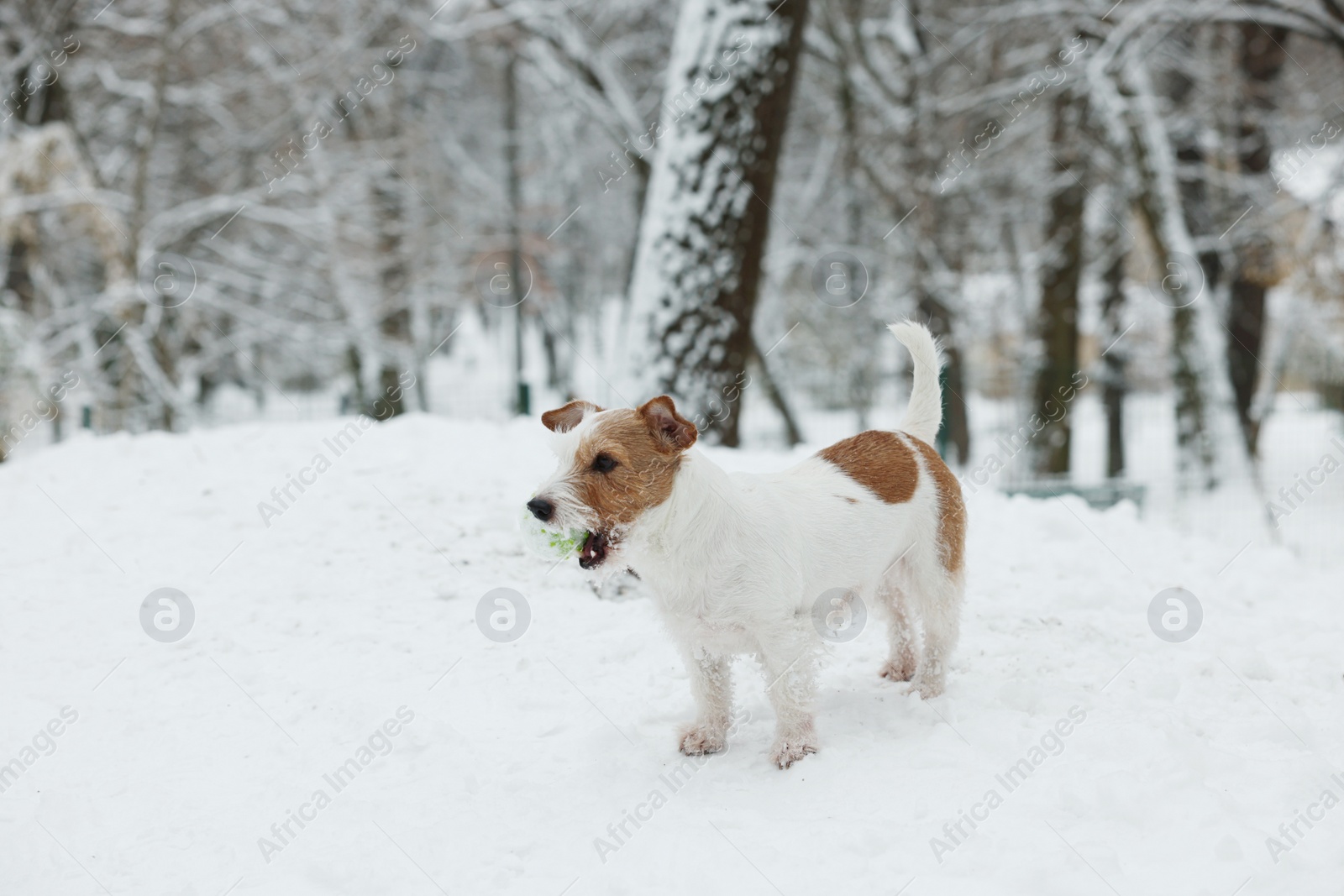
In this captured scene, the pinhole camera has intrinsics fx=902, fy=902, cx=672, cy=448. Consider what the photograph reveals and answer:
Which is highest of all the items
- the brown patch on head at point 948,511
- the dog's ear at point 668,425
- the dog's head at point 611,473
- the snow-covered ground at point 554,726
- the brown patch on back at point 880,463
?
the dog's ear at point 668,425

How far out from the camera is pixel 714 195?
273 inches

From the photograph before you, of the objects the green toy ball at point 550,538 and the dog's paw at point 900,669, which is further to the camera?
the dog's paw at point 900,669

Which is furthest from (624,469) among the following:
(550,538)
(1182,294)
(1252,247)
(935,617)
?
(1252,247)

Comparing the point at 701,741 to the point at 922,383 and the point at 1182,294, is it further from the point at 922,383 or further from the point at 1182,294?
the point at 1182,294

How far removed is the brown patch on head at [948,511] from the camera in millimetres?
4219

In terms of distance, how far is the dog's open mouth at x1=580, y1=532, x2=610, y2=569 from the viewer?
11.0 ft

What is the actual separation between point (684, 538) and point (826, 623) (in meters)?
0.91

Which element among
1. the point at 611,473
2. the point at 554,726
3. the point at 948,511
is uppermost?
the point at 611,473

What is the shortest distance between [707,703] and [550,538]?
3.36 ft

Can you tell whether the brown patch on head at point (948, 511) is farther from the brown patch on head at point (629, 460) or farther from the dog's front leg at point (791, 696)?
the brown patch on head at point (629, 460)

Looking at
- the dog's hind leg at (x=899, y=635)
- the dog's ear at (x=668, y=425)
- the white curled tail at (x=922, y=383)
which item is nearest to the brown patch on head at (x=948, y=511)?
the white curled tail at (x=922, y=383)

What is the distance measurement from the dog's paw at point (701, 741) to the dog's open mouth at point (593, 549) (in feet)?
3.13

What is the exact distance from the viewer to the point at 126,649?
14.6 feet

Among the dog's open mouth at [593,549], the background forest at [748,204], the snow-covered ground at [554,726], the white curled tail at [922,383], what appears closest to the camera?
the snow-covered ground at [554,726]
